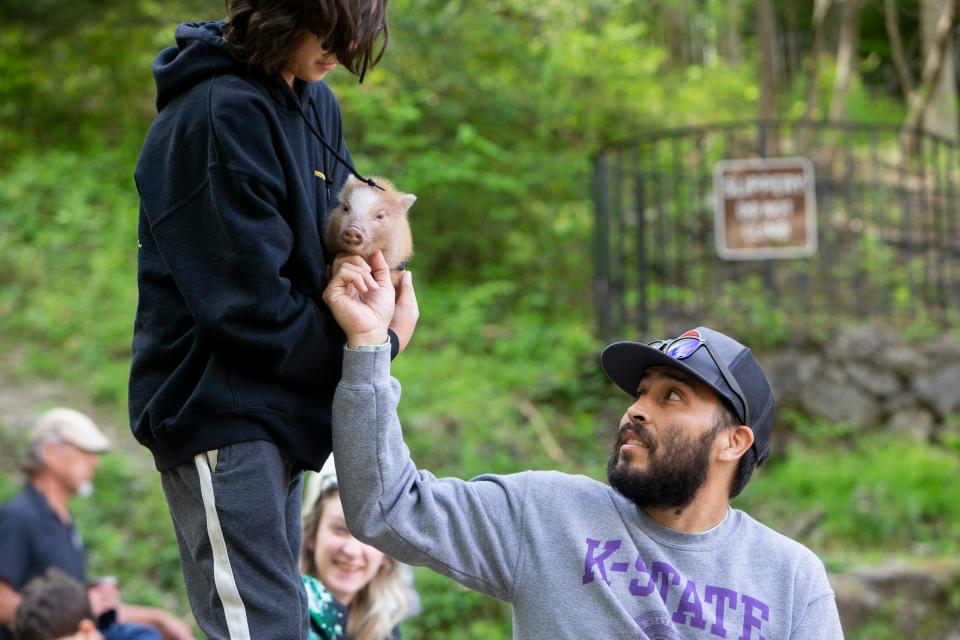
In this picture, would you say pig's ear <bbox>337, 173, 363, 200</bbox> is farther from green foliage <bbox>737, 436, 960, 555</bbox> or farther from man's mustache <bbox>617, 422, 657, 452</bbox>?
green foliage <bbox>737, 436, 960, 555</bbox>

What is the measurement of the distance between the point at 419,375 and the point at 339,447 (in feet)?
20.1

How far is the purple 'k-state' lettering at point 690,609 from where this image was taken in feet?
7.30

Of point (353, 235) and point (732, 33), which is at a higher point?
point (732, 33)

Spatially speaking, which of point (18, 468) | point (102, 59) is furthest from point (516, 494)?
point (102, 59)

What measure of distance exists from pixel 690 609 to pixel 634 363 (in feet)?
1.83

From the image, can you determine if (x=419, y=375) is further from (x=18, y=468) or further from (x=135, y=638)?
(x=135, y=638)

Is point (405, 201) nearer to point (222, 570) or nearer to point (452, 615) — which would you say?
point (222, 570)

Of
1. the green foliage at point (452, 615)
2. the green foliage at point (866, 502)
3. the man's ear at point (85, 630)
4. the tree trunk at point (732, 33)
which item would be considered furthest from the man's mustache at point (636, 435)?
the tree trunk at point (732, 33)

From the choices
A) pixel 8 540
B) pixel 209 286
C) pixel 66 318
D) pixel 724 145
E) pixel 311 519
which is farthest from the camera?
pixel 724 145

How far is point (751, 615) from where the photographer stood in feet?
7.36

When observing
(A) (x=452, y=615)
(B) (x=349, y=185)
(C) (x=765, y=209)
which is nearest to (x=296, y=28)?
(B) (x=349, y=185)

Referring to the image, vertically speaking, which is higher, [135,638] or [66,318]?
[66,318]

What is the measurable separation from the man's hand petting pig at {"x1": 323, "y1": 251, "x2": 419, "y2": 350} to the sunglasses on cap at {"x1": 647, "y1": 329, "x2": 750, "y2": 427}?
0.63 meters

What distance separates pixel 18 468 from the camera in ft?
21.4
